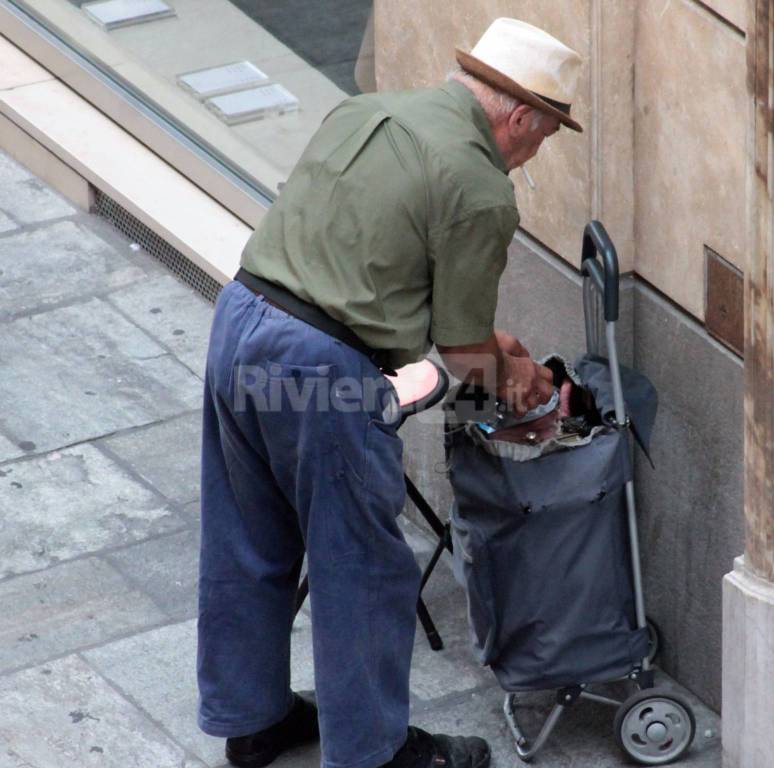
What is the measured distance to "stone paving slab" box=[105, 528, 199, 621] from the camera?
5.97 metres

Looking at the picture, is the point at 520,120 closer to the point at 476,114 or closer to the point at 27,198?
the point at 476,114

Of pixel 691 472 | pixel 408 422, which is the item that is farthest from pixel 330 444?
pixel 408 422

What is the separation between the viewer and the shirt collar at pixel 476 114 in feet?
15.4

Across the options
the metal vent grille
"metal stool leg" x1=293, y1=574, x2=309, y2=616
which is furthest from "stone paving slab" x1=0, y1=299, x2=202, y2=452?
"metal stool leg" x1=293, y1=574, x2=309, y2=616

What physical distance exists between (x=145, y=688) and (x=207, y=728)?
0.37 meters

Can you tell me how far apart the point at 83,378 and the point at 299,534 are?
7.13ft

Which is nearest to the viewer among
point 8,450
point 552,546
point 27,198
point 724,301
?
point 724,301

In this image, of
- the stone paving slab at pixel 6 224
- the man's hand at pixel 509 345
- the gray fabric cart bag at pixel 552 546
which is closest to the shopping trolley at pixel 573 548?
the gray fabric cart bag at pixel 552 546

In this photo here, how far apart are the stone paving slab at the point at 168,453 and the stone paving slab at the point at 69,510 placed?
57mm

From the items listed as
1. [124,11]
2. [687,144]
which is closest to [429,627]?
[687,144]

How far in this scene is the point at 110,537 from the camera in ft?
20.5

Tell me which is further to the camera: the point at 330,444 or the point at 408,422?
the point at 408,422

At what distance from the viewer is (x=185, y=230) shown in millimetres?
7598

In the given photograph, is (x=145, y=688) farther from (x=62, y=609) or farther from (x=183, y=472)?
(x=183, y=472)
